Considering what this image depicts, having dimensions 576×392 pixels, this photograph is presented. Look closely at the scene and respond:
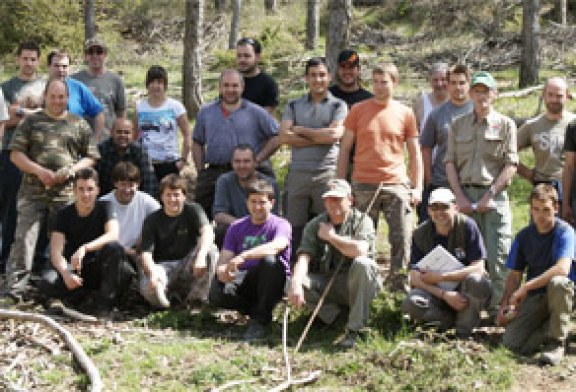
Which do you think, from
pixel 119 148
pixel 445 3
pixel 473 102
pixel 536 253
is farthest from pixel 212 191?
pixel 445 3

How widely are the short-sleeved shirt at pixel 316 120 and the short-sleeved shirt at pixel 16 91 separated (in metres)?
2.53

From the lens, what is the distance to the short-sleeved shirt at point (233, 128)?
25.5 ft

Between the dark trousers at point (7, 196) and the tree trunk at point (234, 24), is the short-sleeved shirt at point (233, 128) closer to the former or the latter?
the dark trousers at point (7, 196)

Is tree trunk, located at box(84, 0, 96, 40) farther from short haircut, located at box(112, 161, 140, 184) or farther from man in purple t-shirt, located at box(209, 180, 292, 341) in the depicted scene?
man in purple t-shirt, located at box(209, 180, 292, 341)

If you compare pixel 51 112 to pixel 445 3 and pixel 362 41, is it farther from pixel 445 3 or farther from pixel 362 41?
pixel 445 3

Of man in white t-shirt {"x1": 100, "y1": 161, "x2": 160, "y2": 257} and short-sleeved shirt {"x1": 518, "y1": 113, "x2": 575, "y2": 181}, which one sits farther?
man in white t-shirt {"x1": 100, "y1": 161, "x2": 160, "y2": 257}

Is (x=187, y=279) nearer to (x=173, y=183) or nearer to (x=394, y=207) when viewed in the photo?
(x=173, y=183)

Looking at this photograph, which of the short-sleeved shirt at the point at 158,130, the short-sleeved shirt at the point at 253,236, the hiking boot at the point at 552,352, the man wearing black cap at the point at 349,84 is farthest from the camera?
the short-sleeved shirt at the point at 158,130

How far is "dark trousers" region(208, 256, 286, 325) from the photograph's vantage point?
653cm

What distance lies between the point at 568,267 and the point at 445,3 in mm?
18980

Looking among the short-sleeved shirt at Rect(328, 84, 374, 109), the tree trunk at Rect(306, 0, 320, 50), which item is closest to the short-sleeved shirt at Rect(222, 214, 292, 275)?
the short-sleeved shirt at Rect(328, 84, 374, 109)

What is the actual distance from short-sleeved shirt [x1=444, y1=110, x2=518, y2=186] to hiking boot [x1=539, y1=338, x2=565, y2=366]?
Result: 56.0 inches

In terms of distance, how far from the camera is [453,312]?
643 cm

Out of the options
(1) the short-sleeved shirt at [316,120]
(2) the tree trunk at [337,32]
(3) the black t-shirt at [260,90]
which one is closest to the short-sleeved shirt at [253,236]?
(1) the short-sleeved shirt at [316,120]
